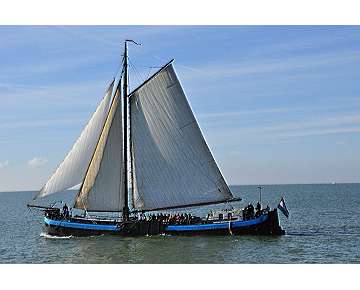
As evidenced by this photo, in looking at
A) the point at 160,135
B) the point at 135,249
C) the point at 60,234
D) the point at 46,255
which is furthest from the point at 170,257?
the point at 60,234

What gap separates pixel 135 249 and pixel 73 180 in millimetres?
5757

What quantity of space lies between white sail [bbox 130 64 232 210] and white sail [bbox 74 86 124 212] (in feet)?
2.65

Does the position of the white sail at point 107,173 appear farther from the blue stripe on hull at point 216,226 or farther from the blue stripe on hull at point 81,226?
the blue stripe on hull at point 216,226

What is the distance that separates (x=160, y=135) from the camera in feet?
101

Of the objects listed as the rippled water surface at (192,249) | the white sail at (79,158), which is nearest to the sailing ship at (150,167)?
the white sail at (79,158)

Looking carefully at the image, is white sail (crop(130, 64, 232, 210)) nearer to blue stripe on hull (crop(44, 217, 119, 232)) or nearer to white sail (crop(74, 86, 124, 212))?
white sail (crop(74, 86, 124, 212))

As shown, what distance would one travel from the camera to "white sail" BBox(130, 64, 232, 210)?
30.4 metres

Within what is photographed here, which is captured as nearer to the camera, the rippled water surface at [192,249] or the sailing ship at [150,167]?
the rippled water surface at [192,249]

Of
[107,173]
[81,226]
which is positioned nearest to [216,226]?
[107,173]

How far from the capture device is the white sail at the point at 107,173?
30.7m

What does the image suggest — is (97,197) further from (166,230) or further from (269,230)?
(269,230)

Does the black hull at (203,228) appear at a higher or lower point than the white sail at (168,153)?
lower

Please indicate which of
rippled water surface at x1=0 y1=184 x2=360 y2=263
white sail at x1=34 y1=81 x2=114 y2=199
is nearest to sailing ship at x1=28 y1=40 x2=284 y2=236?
white sail at x1=34 y1=81 x2=114 y2=199

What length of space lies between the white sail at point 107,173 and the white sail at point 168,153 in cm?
81
